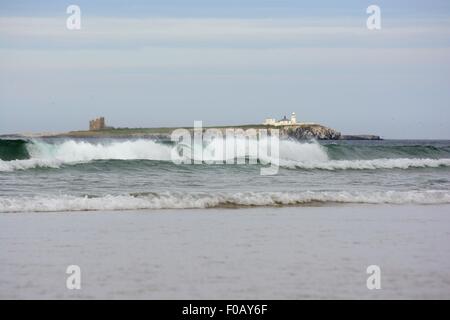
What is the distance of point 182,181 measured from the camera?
1841 centimetres

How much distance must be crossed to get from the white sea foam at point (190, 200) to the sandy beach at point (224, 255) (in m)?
0.77

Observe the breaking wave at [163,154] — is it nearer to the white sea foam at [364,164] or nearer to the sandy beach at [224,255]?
the white sea foam at [364,164]

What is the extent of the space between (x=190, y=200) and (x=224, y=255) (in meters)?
5.49

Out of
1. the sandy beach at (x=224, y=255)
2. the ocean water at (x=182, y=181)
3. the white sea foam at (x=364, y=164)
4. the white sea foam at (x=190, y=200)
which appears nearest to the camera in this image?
the sandy beach at (x=224, y=255)

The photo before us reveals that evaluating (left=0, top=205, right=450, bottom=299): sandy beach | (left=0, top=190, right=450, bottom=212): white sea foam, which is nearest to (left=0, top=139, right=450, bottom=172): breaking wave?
(left=0, top=190, right=450, bottom=212): white sea foam

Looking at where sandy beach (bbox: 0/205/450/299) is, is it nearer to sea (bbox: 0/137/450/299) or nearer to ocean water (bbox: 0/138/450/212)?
sea (bbox: 0/137/450/299)

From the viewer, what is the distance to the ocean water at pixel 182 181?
1284cm

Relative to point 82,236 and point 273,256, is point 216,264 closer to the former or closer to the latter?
point 273,256

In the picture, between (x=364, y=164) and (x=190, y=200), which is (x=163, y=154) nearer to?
(x=364, y=164)

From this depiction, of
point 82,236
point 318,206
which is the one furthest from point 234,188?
point 82,236

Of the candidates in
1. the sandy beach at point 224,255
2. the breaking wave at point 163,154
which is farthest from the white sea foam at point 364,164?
the sandy beach at point 224,255

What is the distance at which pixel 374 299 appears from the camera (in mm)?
5660

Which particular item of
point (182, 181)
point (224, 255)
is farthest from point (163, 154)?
point (224, 255)
